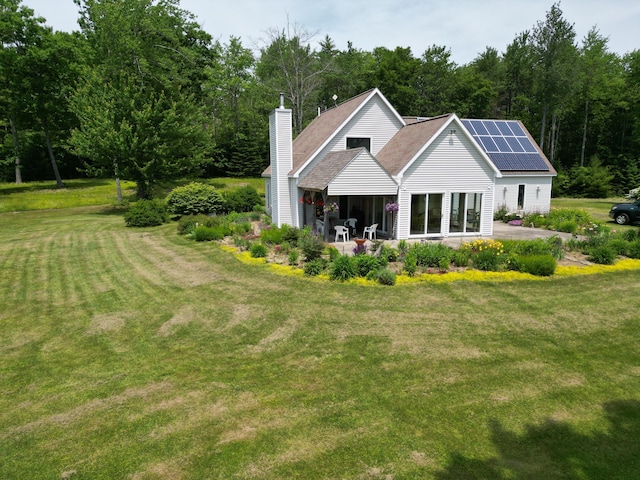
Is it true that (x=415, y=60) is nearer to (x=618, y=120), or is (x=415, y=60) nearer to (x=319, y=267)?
(x=618, y=120)

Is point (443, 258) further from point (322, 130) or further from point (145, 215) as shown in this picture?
point (145, 215)

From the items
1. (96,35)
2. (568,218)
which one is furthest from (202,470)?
(96,35)

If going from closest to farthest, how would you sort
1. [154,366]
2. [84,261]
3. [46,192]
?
[154,366] < [84,261] < [46,192]

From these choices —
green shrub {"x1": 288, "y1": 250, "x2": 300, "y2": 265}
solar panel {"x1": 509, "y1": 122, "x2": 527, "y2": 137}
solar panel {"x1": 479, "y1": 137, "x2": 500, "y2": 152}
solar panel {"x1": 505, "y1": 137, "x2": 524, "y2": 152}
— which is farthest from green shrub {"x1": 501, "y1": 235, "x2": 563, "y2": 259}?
solar panel {"x1": 509, "y1": 122, "x2": 527, "y2": 137}

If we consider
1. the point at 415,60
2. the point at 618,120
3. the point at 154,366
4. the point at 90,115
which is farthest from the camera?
the point at 415,60

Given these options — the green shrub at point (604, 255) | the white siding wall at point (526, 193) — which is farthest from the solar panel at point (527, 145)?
the green shrub at point (604, 255)

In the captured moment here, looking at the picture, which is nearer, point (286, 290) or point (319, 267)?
point (286, 290)

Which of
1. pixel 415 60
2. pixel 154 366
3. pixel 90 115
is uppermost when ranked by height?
pixel 415 60
